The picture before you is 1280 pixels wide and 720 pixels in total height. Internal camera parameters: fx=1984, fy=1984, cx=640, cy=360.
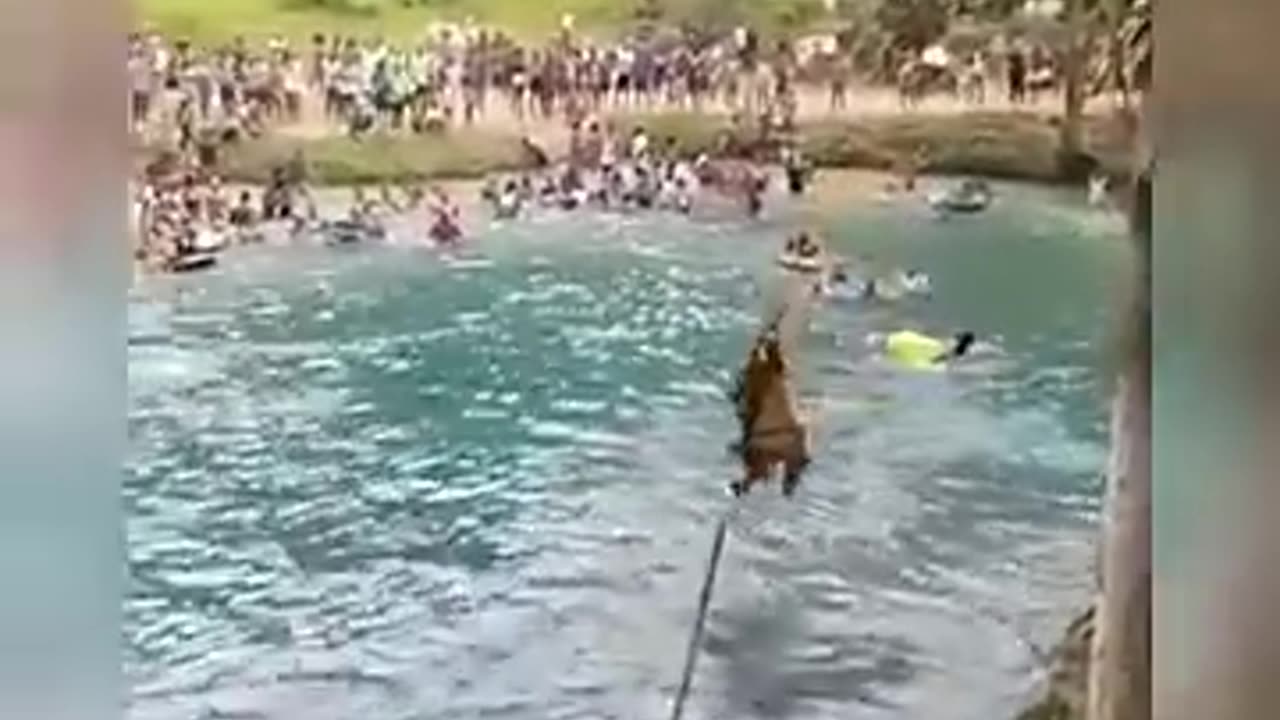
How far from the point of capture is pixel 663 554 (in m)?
1.48

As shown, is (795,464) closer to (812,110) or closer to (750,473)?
(750,473)

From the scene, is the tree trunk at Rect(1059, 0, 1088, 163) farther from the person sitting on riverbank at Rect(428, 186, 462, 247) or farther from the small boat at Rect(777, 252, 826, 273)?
the person sitting on riverbank at Rect(428, 186, 462, 247)

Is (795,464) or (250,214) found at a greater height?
(250,214)

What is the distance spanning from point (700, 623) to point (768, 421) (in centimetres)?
16

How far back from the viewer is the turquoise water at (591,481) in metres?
1.42

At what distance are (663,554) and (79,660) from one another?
0.42 m

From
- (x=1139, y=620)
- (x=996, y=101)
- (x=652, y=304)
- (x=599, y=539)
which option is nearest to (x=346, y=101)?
(x=652, y=304)

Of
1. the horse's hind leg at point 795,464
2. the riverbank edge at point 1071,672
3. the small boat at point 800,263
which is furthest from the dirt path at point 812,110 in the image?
the riverbank edge at point 1071,672

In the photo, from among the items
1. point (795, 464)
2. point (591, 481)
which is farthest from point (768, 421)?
point (591, 481)

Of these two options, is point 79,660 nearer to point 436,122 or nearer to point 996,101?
point 436,122

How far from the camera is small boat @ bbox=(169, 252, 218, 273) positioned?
4.69 feet

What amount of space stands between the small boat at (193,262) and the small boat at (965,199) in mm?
551

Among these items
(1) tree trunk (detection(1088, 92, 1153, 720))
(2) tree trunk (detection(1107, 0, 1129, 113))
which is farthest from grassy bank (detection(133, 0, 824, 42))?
(1) tree trunk (detection(1088, 92, 1153, 720))

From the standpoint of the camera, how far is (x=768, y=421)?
4.95ft
